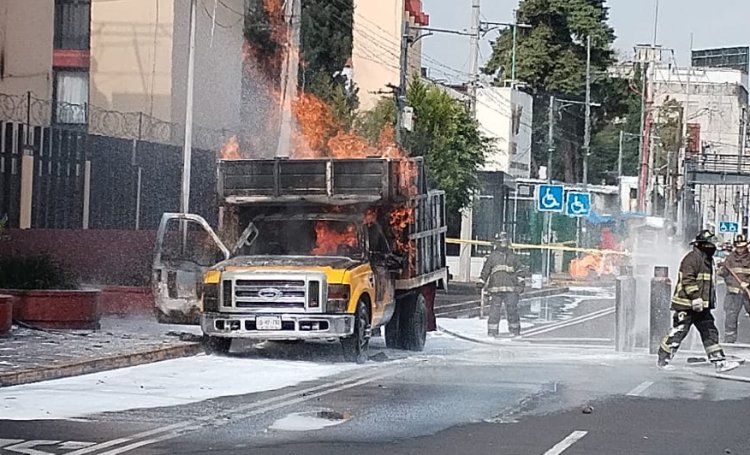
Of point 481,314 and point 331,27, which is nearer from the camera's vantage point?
point 481,314

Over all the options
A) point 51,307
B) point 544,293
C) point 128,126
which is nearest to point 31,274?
point 51,307

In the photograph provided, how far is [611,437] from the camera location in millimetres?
11852

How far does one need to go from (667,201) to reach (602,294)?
4049 cm

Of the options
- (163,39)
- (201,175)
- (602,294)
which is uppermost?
(163,39)

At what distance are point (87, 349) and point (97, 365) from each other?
Result: 1.26m

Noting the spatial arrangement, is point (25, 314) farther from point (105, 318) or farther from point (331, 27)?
point (331, 27)

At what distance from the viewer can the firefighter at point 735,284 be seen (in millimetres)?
24078

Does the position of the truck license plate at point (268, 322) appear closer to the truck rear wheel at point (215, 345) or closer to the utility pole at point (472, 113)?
the truck rear wheel at point (215, 345)

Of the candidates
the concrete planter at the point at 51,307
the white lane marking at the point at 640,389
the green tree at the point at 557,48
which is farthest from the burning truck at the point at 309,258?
the green tree at the point at 557,48

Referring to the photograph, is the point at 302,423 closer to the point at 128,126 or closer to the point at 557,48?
the point at 128,126

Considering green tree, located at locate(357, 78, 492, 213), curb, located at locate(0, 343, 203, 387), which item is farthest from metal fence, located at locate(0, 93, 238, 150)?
curb, located at locate(0, 343, 203, 387)

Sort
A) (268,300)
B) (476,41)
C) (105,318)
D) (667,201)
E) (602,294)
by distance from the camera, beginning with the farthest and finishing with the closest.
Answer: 1. (667,201)
2. (476,41)
3. (602,294)
4. (105,318)
5. (268,300)

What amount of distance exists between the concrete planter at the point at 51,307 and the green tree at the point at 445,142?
67.7ft

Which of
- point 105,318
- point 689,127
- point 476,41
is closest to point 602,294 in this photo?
point 476,41
